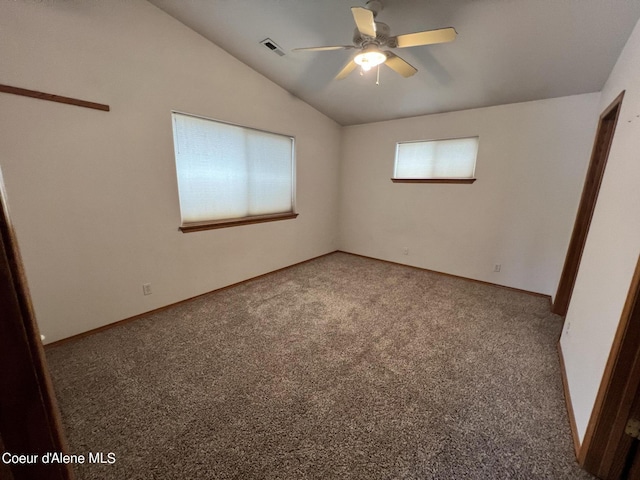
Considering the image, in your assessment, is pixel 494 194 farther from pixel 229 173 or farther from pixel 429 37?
pixel 229 173

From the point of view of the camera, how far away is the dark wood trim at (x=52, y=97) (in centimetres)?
171

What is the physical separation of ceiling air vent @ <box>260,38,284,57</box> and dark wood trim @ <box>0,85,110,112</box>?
5.19 ft

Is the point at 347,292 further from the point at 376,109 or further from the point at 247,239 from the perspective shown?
the point at 376,109

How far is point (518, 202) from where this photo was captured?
3102 mm

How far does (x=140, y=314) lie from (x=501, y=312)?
12.5ft

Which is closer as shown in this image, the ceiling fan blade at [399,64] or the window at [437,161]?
the ceiling fan blade at [399,64]

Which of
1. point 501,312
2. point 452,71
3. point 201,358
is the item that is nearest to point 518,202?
point 501,312

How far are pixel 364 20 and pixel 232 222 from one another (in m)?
2.38

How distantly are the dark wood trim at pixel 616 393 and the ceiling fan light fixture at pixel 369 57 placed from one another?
1.98 metres

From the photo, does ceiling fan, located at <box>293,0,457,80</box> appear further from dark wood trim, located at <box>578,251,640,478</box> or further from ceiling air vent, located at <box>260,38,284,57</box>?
dark wood trim, located at <box>578,251,640,478</box>

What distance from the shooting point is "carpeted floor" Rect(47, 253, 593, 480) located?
1.24 meters

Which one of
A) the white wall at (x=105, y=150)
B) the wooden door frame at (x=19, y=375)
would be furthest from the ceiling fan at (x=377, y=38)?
the wooden door frame at (x=19, y=375)

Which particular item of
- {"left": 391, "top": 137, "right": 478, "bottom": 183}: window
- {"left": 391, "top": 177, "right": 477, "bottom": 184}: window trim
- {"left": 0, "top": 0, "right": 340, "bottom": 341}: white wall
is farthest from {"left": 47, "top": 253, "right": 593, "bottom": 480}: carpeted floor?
{"left": 391, "top": 137, "right": 478, "bottom": 183}: window

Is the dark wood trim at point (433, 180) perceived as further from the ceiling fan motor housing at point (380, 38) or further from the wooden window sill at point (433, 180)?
the ceiling fan motor housing at point (380, 38)
